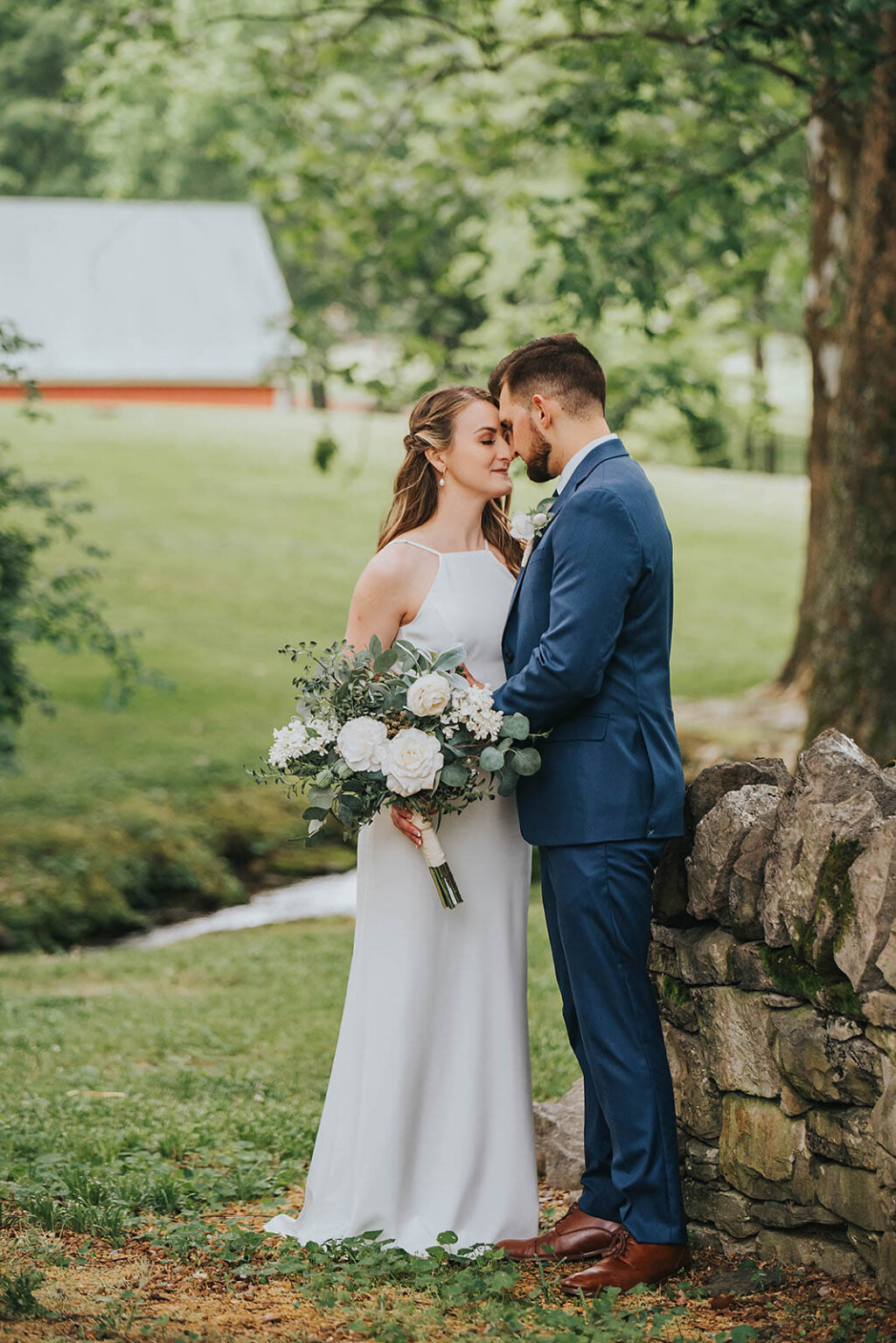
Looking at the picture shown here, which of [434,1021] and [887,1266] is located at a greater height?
[434,1021]

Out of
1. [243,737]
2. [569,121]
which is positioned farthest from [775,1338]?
[243,737]

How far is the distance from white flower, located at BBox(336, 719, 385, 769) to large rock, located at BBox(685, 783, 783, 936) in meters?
0.99

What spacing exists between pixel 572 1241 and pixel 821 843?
58.0 inches

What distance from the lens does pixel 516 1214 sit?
4.62 metres

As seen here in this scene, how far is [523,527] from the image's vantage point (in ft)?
14.8

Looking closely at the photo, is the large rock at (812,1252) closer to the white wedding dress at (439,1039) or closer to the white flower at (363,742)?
the white wedding dress at (439,1039)

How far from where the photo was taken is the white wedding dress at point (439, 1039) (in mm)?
4621

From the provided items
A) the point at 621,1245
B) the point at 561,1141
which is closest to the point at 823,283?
the point at 561,1141

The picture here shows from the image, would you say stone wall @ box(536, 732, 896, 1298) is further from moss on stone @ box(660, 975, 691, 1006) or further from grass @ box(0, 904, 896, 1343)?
grass @ box(0, 904, 896, 1343)

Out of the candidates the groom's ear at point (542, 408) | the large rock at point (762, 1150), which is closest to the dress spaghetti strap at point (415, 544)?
the groom's ear at point (542, 408)

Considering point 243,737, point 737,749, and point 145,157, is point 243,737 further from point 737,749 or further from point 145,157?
point 145,157

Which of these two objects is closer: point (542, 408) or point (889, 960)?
point (889, 960)

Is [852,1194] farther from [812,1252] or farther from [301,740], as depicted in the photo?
[301,740]

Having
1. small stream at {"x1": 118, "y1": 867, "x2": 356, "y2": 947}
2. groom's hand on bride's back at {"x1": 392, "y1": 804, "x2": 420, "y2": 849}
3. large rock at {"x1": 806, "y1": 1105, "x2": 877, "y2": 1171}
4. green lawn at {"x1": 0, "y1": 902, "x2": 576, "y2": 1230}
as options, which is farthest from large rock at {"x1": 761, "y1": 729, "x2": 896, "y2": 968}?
small stream at {"x1": 118, "y1": 867, "x2": 356, "y2": 947}
